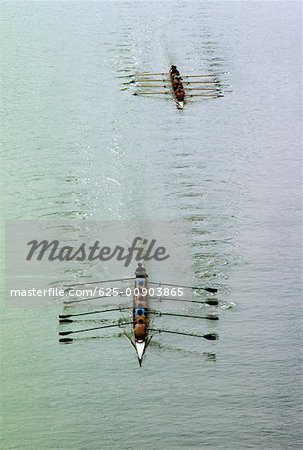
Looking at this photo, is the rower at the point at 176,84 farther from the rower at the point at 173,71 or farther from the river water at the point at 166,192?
the river water at the point at 166,192

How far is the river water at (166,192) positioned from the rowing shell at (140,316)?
2.09 ft

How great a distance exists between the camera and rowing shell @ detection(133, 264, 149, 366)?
113 ft

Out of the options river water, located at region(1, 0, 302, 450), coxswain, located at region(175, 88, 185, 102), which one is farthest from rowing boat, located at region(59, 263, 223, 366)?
coxswain, located at region(175, 88, 185, 102)

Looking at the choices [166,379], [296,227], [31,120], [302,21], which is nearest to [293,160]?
[296,227]

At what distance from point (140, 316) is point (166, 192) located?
14.5m

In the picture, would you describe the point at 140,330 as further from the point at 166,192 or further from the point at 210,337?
the point at 166,192

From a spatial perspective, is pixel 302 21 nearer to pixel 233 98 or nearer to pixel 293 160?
pixel 233 98

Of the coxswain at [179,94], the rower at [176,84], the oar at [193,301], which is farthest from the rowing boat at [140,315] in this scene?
the rower at [176,84]

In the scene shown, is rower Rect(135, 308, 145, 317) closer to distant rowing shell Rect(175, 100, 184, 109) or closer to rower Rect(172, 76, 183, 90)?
distant rowing shell Rect(175, 100, 184, 109)

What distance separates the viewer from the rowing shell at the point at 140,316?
34.5 meters

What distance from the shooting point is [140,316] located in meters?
35.3

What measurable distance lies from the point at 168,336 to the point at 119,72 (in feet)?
Result: 122

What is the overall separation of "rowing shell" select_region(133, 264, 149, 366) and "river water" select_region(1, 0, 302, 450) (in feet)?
2.09

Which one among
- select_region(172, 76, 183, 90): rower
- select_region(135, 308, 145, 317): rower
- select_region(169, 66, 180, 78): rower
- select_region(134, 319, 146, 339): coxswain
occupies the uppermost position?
select_region(169, 66, 180, 78): rower
